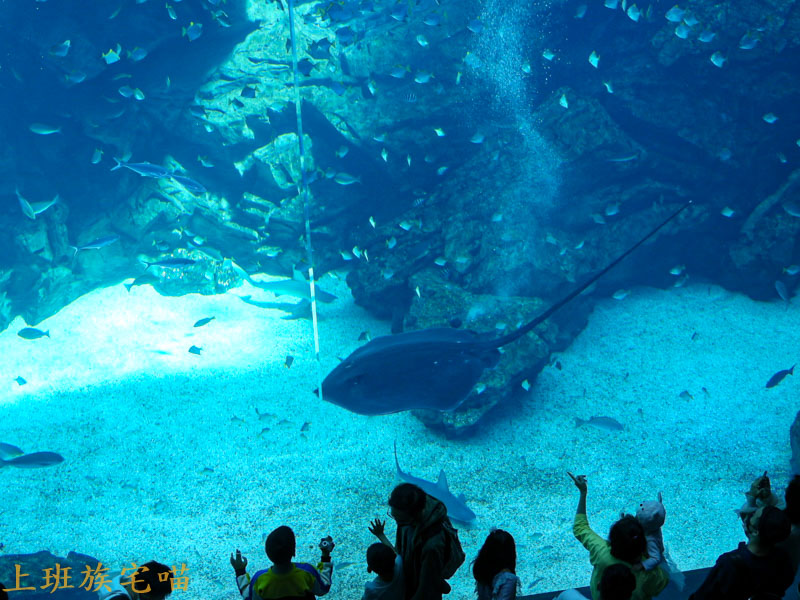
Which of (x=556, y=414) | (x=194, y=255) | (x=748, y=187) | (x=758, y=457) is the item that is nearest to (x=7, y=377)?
(x=194, y=255)

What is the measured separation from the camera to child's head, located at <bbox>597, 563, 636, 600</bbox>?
164 cm

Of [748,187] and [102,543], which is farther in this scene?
[748,187]

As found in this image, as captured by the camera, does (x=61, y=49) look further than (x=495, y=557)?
Yes

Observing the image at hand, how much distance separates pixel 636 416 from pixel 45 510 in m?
7.21

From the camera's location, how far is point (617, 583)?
1.64 meters

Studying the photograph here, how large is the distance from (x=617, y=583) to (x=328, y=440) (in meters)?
4.79

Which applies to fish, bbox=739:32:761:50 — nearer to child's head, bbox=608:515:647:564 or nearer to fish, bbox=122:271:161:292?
child's head, bbox=608:515:647:564

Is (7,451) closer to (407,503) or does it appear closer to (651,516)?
(407,503)

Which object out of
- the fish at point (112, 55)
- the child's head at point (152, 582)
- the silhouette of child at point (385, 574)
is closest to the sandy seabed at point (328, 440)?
the silhouette of child at point (385, 574)

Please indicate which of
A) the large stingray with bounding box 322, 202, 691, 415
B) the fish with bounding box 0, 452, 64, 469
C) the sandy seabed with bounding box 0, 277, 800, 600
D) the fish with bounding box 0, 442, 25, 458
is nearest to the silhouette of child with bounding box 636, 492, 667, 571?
the sandy seabed with bounding box 0, 277, 800, 600

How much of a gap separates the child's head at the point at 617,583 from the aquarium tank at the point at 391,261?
302 cm

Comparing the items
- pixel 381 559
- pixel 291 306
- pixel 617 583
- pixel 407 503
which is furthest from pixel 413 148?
A: pixel 617 583

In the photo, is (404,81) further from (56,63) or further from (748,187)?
(748,187)

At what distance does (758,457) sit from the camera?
569cm
